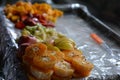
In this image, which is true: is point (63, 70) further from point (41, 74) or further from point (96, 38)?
point (96, 38)

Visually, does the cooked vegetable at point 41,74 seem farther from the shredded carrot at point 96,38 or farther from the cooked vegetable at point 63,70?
the shredded carrot at point 96,38

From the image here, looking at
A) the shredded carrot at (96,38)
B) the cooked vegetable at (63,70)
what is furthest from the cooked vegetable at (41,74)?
the shredded carrot at (96,38)

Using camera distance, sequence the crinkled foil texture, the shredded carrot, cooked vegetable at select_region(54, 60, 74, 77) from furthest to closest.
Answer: the shredded carrot → the crinkled foil texture → cooked vegetable at select_region(54, 60, 74, 77)

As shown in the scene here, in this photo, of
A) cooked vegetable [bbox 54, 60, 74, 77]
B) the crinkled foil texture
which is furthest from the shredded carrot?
cooked vegetable [bbox 54, 60, 74, 77]

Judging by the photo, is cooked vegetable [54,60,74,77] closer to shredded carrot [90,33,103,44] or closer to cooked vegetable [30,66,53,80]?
cooked vegetable [30,66,53,80]

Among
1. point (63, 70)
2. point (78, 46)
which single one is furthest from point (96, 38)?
point (63, 70)

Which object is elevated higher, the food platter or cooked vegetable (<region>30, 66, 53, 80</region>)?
cooked vegetable (<region>30, 66, 53, 80</region>)

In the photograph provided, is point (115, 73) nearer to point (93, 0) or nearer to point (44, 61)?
point (44, 61)

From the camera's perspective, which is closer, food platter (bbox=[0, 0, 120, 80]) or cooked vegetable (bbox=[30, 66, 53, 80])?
cooked vegetable (bbox=[30, 66, 53, 80])
